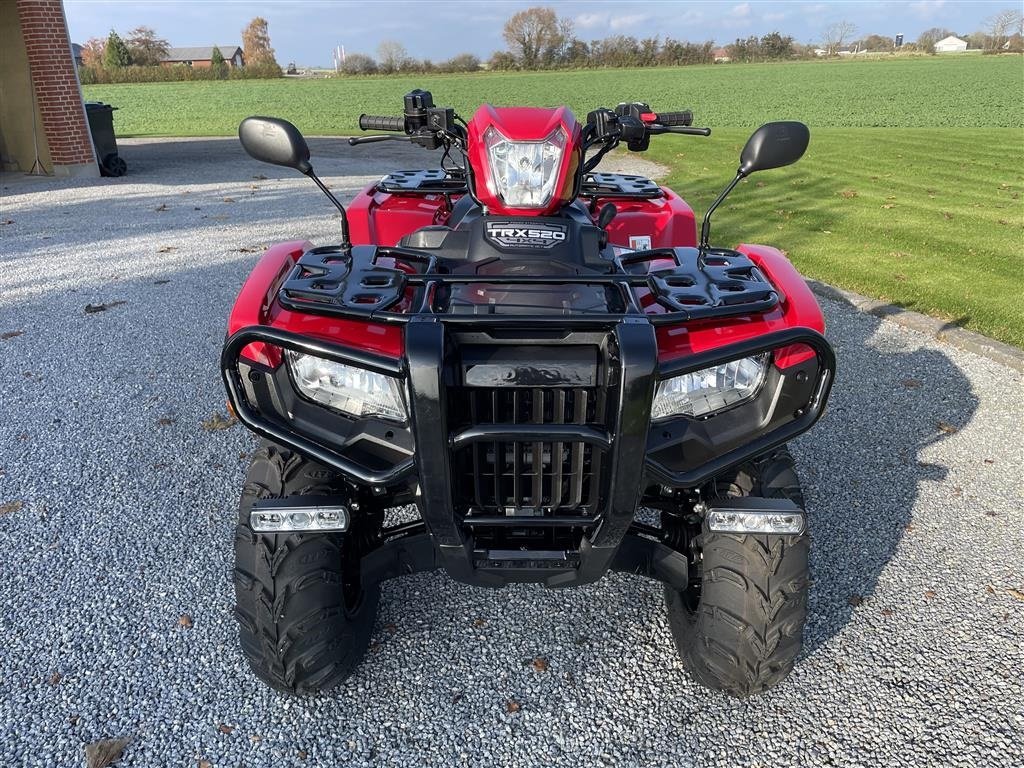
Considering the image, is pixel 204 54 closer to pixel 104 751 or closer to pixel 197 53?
pixel 197 53

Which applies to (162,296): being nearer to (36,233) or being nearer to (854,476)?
(36,233)

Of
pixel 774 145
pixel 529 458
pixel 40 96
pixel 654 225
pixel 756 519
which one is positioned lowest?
pixel 756 519

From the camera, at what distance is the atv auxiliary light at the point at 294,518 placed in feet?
6.37

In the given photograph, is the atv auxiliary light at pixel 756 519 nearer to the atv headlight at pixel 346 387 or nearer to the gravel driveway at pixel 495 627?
the gravel driveway at pixel 495 627

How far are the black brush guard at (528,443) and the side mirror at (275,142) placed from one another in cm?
71

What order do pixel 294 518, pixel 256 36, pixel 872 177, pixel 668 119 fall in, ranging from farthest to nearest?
pixel 256 36 → pixel 872 177 → pixel 668 119 → pixel 294 518

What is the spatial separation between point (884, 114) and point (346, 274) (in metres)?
28.2

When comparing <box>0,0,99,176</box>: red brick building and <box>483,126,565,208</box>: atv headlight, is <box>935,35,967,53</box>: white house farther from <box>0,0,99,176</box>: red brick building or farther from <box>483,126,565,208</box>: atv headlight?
<box>483,126,565,208</box>: atv headlight

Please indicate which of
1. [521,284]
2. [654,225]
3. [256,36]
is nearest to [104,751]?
[521,284]

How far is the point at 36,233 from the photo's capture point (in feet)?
27.7

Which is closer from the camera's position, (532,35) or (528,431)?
(528,431)

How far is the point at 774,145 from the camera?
2312mm

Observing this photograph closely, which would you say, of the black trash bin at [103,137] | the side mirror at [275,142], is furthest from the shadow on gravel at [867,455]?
the black trash bin at [103,137]

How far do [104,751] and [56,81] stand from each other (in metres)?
12.1
